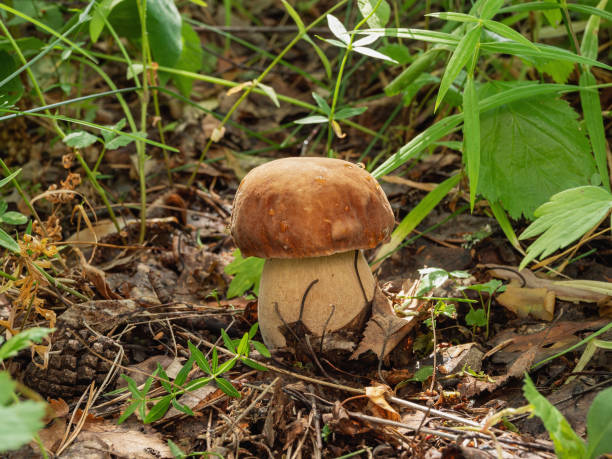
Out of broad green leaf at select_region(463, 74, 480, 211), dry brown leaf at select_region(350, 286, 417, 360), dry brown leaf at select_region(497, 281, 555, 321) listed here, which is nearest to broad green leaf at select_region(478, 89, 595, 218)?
dry brown leaf at select_region(497, 281, 555, 321)

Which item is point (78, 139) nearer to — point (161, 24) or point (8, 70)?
point (8, 70)

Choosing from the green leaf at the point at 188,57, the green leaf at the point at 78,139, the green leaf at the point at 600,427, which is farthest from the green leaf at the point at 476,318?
the green leaf at the point at 188,57

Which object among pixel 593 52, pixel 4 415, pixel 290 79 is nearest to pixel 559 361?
pixel 593 52

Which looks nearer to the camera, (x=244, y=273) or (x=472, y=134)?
(x=472, y=134)

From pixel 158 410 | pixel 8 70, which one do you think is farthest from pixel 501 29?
pixel 8 70

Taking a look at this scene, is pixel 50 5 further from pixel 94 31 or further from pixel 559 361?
pixel 559 361

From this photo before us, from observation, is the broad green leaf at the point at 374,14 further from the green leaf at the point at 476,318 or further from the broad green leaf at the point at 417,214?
the green leaf at the point at 476,318
